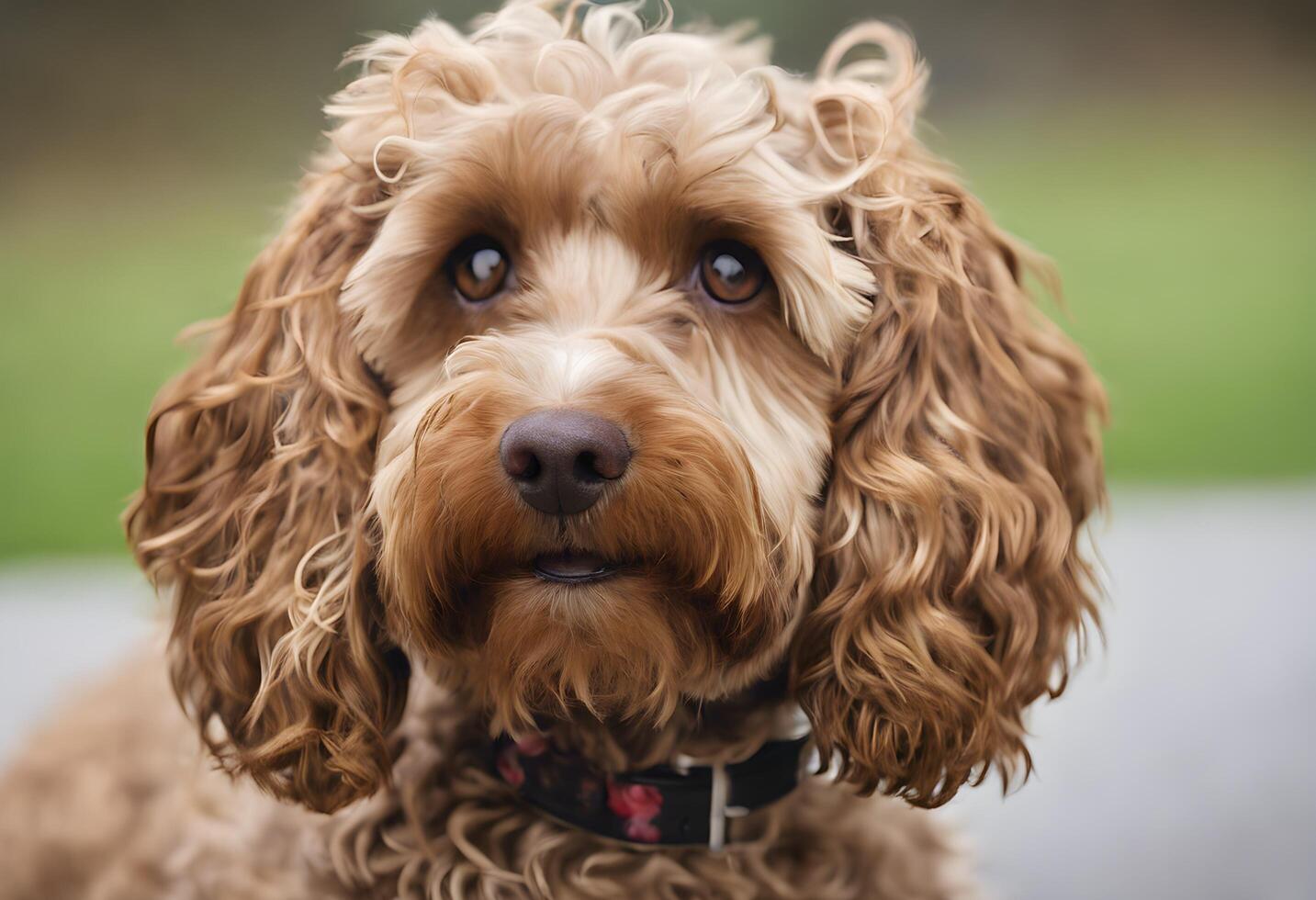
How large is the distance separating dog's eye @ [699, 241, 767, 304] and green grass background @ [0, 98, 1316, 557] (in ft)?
16.9

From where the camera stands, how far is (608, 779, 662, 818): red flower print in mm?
2094

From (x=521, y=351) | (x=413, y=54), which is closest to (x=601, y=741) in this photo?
(x=521, y=351)

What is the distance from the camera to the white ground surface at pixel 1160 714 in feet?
10.3

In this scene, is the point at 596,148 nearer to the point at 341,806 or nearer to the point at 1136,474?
the point at 341,806

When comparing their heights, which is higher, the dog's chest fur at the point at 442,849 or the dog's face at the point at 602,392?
the dog's face at the point at 602,392

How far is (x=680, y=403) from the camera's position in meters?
1.81

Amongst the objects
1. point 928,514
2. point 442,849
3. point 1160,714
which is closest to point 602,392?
point 928,514

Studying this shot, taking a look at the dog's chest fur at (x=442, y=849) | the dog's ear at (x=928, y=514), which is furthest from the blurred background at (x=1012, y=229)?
the dog's ear at (x=928, y=514)

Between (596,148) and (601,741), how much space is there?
37.9 inches

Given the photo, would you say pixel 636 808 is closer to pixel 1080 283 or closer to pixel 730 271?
pixel 730 271

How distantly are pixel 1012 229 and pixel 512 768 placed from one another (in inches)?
262

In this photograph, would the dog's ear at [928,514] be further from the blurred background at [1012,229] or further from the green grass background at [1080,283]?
the green grass background at [1080,283]

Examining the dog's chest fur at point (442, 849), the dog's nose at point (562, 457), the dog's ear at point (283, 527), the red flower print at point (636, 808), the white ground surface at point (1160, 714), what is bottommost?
the white ground surface at point (1160, 714)

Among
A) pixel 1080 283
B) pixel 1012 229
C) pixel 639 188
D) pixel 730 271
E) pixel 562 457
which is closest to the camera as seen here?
pixel 562 457
